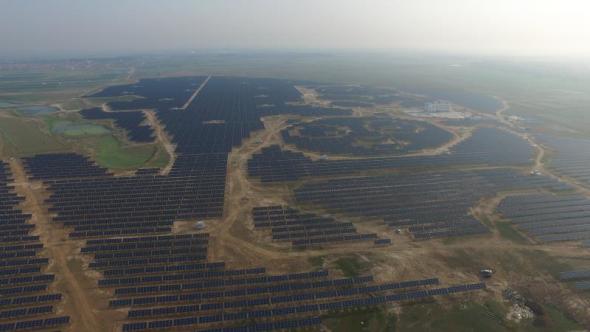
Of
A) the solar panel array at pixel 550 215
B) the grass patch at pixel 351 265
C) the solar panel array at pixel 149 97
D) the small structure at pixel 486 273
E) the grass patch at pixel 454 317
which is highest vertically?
the solar panel array at pixel 149 97

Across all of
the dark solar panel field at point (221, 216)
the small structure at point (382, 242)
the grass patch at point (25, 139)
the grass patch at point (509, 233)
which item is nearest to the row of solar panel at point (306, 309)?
the dark solar panel field at point (221, 216)

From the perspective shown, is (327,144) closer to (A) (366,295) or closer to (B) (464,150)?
(B) (464,150)

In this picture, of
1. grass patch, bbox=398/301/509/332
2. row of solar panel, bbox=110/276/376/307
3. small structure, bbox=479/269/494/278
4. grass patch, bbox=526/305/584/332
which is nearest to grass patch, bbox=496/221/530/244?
small structure, bbox=479/269/494/278

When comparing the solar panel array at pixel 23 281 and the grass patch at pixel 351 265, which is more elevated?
the grass patch at pixel 351 265

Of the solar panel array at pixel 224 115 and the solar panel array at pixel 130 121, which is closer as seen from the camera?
the solar panel array at pixel 224 115

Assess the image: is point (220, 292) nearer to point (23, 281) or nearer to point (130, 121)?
point (23, 281)

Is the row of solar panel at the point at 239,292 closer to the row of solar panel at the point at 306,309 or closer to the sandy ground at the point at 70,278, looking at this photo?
the row of solar panel at the point at 306,309

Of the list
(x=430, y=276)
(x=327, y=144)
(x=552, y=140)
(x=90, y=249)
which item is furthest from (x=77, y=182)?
(x=552, y=140)
